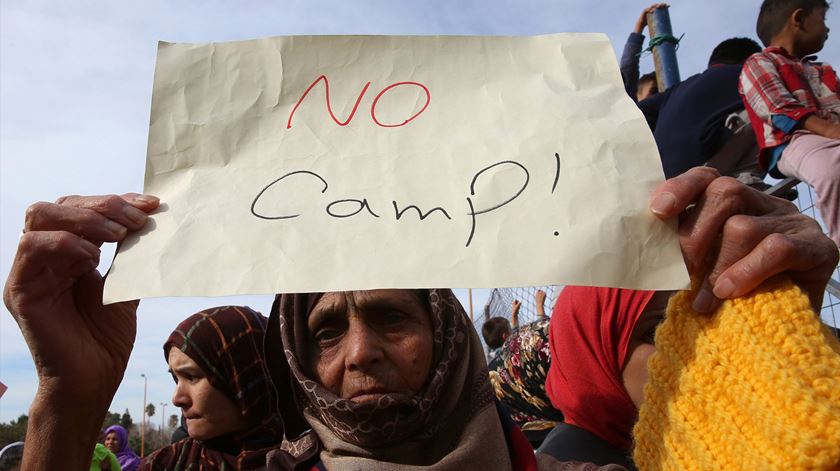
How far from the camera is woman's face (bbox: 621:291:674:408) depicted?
1.79 meters

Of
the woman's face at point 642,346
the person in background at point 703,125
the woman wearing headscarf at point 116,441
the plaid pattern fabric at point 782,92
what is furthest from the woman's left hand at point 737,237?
the woman wearing headscarf at point 116,441

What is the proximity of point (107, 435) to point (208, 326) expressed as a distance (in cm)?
1000

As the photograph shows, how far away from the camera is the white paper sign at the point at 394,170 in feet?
3.63

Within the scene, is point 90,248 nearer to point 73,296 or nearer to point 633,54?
point 73,296

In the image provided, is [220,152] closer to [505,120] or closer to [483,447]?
[505,120]

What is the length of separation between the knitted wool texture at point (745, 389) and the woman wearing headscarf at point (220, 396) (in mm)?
2069

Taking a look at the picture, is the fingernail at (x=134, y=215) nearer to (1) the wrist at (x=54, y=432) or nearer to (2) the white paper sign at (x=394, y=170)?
(2) the white paper sign at (x=394, y=170)

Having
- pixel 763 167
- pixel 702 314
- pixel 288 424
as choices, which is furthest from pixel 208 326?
pixel 763 167

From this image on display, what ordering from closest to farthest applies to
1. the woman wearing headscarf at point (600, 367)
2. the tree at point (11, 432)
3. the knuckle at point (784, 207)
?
1. the knuckle at point (784, 207)
2. the woman wearing headscarf at point (600, 367)
3. the tree at point (11, 432)

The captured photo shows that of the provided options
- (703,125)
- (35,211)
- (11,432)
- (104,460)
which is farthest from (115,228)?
(11,432)

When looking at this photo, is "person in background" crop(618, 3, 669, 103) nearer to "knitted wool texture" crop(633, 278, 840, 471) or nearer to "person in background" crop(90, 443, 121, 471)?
"knitted wool texture" crop(633, 278, 840, 471)

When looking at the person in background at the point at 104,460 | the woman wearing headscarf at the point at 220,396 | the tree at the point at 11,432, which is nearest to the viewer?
the woman wearing headscarf at the point at 220,396

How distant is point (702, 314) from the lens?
1.16 metres

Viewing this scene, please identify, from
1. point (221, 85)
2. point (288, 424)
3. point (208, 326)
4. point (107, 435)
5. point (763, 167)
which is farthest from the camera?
point (107, 435)
